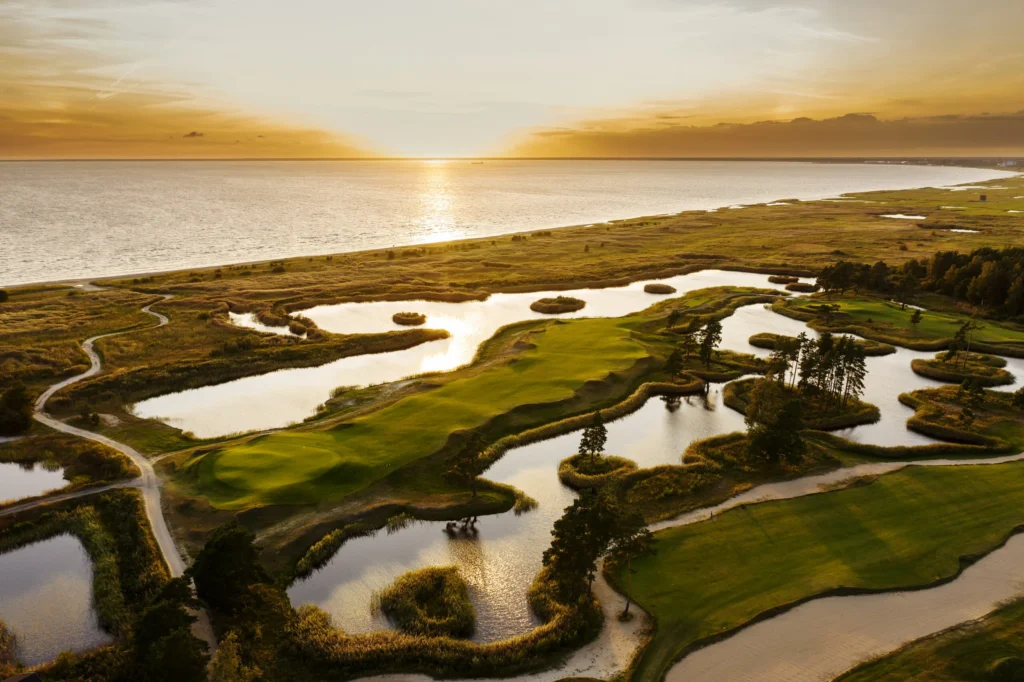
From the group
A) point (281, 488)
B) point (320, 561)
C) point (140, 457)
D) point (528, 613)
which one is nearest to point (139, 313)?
point (140, 457)

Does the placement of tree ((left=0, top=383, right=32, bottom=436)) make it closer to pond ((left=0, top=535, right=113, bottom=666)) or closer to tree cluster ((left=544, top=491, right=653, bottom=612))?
pond ((left=0, top=535, right=113, bottom=666))

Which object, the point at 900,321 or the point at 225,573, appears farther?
the point at 900,321

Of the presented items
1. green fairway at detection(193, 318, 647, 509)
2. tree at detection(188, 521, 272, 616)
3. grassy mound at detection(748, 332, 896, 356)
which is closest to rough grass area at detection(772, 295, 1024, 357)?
grassy mound at detection(748, 332, 896, 356)

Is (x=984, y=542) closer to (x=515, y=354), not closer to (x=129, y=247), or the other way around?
(x=515, y=354)

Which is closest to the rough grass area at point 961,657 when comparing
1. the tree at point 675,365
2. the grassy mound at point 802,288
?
the tree at point 675,365

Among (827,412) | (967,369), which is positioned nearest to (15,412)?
(827,412)

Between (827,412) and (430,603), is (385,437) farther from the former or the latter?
(827,412)
